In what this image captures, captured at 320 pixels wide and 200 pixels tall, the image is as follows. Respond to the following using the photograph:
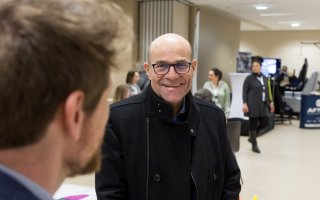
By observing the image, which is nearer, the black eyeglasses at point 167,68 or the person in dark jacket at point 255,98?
the black eyeglasses at point 167,68

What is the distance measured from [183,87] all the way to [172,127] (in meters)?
0.20

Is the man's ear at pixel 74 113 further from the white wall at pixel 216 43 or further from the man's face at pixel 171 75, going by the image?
the white wall at pixel 216 43

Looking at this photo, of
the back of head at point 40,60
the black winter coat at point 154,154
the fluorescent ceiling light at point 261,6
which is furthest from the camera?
the fluorescent ceiling light at point 261,6

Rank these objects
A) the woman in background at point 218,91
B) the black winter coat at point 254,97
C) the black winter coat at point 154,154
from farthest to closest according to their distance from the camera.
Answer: the woman in background at point 218,91, the black winter coat at point 254,97, the black winter coat at point 154,154

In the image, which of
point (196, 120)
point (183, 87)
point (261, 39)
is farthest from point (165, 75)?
point (261, 39)

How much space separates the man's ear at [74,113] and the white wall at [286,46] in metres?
19.5

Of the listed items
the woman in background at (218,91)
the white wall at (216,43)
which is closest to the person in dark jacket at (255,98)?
the woman in background at (218,91)

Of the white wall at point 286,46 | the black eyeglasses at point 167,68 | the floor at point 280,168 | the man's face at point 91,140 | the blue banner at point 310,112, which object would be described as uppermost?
the white wall at point 286,46

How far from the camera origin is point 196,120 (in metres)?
1.76

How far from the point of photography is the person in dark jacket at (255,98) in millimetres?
6996

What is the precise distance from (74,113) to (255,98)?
21.6 feet

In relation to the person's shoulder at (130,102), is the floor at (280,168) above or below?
below

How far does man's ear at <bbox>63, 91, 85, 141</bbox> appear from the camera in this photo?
0.61 metres

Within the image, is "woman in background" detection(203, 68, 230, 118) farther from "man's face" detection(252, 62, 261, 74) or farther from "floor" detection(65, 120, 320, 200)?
"floor" detection(65, 120, 320, 200)
